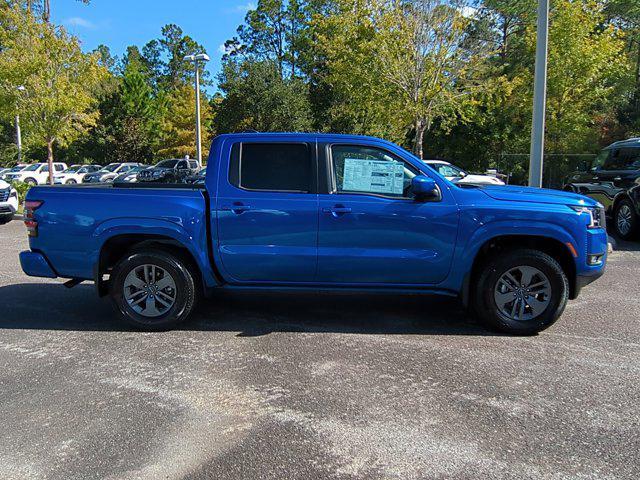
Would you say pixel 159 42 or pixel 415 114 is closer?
pixel 415 114

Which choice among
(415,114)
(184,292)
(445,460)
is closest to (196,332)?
(184,292)

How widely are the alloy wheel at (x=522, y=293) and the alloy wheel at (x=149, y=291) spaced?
10.5 feet

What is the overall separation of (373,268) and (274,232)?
3.32 ft

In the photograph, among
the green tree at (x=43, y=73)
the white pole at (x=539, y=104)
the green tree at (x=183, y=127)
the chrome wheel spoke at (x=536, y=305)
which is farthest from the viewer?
the green tree at (x=183, y=127)

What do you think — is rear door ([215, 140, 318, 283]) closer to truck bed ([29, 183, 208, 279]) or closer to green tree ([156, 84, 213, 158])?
truck bed ([29, 183, 208, 279])

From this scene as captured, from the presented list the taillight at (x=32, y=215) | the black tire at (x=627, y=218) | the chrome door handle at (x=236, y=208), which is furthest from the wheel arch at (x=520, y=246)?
the black tire at (x=627, y=218)

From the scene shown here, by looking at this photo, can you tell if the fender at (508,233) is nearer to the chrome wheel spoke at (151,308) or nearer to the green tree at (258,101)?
the chrome wheel spoke at (151,308)

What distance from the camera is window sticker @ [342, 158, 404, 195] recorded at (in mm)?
5086

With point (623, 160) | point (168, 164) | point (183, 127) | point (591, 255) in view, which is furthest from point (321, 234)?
point (183, 127)

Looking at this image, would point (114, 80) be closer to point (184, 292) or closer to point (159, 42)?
point (159, 42)

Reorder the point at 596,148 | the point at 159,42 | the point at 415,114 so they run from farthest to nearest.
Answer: the point at 159,42 < the point at 596,148 < the point at 415,114

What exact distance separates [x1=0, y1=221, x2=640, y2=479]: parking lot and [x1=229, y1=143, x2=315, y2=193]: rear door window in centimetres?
144

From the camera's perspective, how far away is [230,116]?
27.5 m

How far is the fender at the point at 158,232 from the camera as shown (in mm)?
5055
